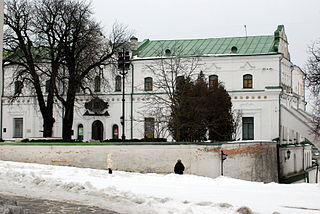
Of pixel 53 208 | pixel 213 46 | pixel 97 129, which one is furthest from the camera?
pixel 97 129

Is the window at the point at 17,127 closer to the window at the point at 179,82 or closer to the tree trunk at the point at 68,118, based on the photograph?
the tree trunk at the point at 68,118

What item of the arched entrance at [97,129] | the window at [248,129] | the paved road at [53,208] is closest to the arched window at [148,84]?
the arched entrance at [97,129]

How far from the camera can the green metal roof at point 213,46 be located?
47.0 metres

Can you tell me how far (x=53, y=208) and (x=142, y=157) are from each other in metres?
12.1

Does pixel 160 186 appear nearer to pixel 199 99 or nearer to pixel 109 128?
pixel 199 99

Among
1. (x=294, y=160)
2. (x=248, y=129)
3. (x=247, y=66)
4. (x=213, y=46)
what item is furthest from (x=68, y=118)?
(x=294, y=160)

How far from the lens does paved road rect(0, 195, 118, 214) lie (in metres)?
15.1

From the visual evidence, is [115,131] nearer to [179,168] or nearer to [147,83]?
[147,83]

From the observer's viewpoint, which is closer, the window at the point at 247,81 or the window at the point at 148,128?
the window at the point at 247,81

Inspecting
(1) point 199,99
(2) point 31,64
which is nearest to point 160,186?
(1) point 199,99

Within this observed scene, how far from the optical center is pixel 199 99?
117 ft

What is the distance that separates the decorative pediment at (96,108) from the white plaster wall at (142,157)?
738 inches

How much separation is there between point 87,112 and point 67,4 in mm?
13023

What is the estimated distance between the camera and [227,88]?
4606 cm
